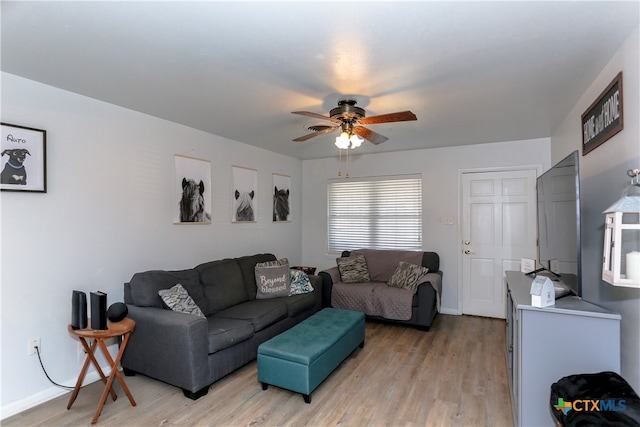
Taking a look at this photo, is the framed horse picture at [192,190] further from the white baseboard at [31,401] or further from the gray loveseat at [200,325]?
the white baseboard at [31,401]

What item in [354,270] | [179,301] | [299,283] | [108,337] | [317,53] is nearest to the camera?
[317,53]

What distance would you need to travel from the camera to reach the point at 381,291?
429 centimetres

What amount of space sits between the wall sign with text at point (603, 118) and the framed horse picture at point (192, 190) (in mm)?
3668

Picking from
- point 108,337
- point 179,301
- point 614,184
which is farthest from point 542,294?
point 108,337

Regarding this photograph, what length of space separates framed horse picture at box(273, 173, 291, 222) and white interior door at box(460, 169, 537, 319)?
105 inches

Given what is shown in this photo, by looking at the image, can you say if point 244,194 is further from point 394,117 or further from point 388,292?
point 394,117

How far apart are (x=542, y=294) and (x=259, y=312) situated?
2366 millimetres

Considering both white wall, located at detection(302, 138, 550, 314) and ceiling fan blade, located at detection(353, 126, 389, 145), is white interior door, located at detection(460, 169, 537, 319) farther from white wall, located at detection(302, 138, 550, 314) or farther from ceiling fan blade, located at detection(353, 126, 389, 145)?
ceiling fan blade, located at detection(353, 126, 389, 145)

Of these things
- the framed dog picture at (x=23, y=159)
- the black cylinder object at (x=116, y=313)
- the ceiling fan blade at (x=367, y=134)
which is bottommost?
the black cylinder object at (x=116, y=313)

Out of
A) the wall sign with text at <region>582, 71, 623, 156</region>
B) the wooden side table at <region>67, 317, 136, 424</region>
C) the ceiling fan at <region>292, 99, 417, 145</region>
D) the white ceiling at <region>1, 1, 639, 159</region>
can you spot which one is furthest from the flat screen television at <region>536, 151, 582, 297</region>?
the wooden side table at <region>67, 317, 136, 424</region>

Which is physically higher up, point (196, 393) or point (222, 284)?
point (222, 284)

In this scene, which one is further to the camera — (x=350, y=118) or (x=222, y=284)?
(x=222, y=284)

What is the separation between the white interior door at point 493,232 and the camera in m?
4.46

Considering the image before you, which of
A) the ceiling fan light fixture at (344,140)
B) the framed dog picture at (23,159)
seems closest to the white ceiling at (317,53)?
the ceiling fan light fixture at (344,140)
